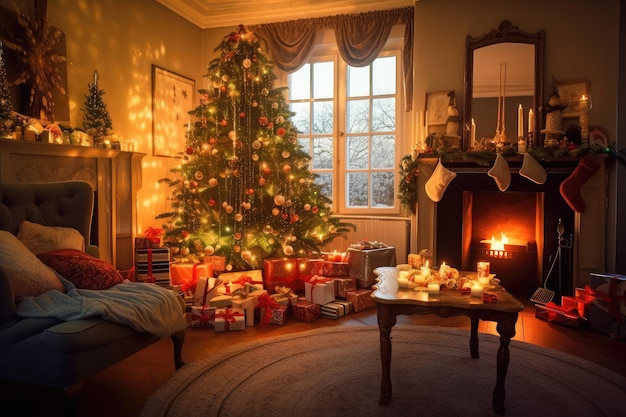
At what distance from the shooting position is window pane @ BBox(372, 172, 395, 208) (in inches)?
210

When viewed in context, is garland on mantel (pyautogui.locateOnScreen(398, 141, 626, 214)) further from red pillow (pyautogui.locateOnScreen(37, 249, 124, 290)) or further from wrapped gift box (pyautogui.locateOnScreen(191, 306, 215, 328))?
red pillow (pyautogui.locateOnScreen(37, 249, 124, 290))

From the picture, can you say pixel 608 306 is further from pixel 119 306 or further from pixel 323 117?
pixel 323 117

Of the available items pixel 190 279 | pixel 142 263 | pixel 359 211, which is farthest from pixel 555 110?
pixel 142 263

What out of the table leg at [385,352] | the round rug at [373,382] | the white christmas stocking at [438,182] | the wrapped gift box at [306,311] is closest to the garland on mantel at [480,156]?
the white christmas stocking at [438,182]

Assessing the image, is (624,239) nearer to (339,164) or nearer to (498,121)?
(498,121)

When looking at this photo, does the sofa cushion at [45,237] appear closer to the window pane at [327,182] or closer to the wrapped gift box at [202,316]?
the wrapped gift box at [202,316]

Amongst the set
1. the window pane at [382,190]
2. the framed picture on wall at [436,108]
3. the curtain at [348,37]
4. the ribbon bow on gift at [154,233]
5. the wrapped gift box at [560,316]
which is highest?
the curtain at [348,37]

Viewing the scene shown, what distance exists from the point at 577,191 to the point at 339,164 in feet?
8.04

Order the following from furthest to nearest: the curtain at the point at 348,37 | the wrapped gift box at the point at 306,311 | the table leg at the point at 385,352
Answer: the curtain at the point at 348,37
the wrapped gift box at the point at 306,311
the table leg at the point at 385,352

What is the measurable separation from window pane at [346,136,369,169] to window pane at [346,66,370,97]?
0.51 metres

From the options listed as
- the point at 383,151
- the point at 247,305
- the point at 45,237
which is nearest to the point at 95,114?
the point at 45,237

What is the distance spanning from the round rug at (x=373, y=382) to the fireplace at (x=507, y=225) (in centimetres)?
150

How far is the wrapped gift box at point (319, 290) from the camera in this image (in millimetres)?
3760

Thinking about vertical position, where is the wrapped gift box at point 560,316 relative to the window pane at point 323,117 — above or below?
below
